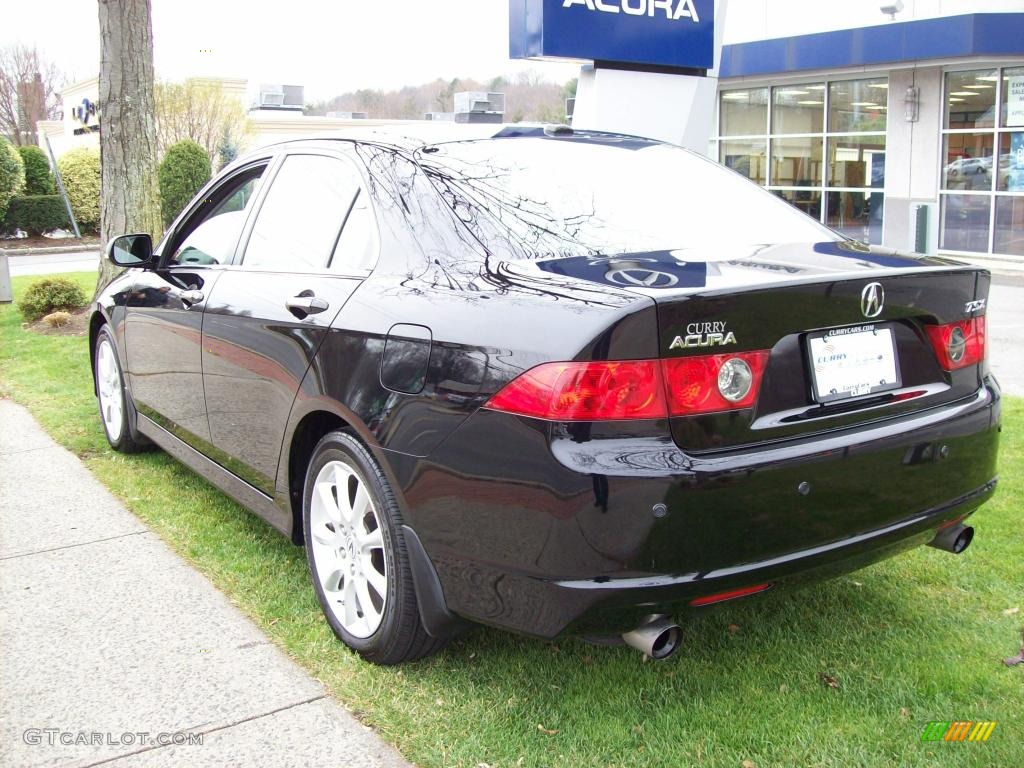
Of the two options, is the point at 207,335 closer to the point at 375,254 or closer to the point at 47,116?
the point at 375,254

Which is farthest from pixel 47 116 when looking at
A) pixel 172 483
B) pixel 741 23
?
pixel 172 483

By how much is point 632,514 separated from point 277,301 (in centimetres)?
175

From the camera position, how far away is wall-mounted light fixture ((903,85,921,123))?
17312mm

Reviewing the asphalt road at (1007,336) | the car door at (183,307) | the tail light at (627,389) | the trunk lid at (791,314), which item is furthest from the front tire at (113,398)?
the asphalt road at (1007,336)

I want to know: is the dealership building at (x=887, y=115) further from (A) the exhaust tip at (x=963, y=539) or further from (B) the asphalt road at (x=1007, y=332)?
(A) the exhaust tip at (x=963, y=539)

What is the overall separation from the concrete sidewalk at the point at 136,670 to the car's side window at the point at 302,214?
132 centimetres

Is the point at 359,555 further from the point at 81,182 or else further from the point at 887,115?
the point at 81,182

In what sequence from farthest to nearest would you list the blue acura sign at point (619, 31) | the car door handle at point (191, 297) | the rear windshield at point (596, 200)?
the blue acura sign at point (619, 31), the car door handle at point (191, 297), the rear windshield at point (596, 200)

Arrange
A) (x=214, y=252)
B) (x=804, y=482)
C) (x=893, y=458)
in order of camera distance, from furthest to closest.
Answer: (x=214, y=252), (x=893, y=458), (x=804, y=482)

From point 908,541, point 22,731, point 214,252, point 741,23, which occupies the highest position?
point 741,23

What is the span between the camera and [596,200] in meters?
3.40

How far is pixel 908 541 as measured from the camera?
298cm

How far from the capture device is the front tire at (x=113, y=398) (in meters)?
5.52

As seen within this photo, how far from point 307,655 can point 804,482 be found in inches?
68.0
